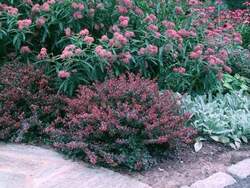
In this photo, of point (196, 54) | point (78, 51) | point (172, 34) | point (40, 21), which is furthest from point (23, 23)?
point (196, 54)

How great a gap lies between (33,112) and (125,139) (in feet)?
3.27

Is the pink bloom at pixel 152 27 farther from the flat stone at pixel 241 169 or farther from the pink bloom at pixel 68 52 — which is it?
the flat stone at pixel 241 169

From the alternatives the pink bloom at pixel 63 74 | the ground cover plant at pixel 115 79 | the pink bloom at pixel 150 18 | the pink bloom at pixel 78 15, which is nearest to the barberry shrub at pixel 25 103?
the ground cover plant at pixel 115 79

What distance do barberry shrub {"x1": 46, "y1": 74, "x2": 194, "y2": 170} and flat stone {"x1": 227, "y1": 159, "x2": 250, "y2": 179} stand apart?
1.48 ft

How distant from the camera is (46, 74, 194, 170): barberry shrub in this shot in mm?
3795

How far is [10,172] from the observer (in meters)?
3.58

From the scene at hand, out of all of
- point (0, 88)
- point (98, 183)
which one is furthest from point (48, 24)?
point (98, 183)

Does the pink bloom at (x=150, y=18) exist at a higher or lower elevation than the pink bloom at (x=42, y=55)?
higher

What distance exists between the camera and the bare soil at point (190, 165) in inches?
145

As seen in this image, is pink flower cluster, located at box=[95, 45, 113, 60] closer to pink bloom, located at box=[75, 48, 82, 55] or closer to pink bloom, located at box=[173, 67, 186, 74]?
pink bloom, located at box=[75, 48, 82, 55]

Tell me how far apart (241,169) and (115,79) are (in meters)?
1.39

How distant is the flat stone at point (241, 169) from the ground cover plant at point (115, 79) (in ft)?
1.34

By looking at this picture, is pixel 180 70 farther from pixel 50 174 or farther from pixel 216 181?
pixel 50 174

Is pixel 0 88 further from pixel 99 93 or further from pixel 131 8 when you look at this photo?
pixel 131 8
